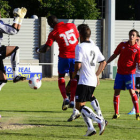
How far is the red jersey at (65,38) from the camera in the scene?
35.1ft

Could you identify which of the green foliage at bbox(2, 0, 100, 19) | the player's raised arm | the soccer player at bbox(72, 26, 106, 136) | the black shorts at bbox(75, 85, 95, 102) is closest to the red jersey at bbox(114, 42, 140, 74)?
the soccer player at bbox(72, 26, 106, 136)

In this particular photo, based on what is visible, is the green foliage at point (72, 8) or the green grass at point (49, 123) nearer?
the green grass at point (49, 123)

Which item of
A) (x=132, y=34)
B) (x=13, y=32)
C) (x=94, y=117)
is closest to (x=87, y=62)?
(x=94, y=117)

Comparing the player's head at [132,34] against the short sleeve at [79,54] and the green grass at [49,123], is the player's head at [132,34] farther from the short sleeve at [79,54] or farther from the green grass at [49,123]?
the short sleeve at [79,54]

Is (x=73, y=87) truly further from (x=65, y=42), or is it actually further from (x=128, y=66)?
(x=128, y=66)

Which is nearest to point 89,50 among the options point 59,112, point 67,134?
point 67,134

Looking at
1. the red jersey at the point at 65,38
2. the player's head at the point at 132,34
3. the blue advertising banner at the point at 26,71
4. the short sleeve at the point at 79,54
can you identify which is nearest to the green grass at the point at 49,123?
the short sleeve at the point at 79,54

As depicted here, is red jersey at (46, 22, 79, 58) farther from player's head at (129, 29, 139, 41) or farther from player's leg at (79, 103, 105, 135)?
player's leg at (79, 103, 105, 135)

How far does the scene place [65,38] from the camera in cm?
1070

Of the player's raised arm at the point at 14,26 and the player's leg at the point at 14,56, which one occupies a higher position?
the player's raised arm at the point at 14,26

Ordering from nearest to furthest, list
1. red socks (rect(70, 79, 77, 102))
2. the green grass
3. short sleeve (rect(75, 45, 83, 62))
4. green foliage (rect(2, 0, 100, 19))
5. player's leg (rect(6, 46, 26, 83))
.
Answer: short sleeve (rect(75, 45, 83, 62)) < the green grass < player's leg (rect(6, 46, 26, 83)) < red socks (rect(70, 79, 77, 102)) < green foliage (rect(2, 0, 100, 19))

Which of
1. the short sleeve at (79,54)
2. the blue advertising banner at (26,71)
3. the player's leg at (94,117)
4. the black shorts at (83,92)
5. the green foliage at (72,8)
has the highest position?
the green foliage at (72,8)

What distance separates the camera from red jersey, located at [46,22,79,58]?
1070 cm

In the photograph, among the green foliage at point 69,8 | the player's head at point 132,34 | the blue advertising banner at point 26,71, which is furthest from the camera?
the green foliage at point 69,8
